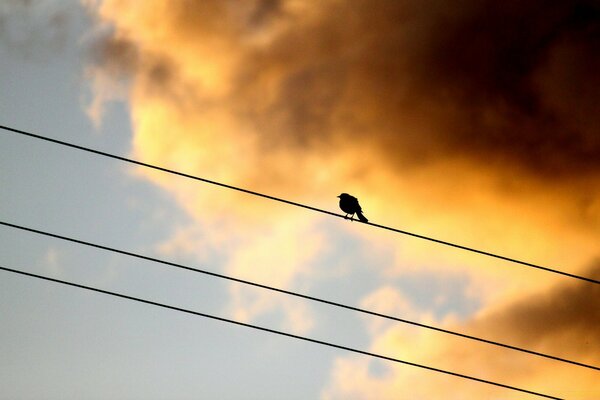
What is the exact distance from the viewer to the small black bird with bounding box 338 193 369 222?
23.8m

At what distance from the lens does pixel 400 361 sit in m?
13.1

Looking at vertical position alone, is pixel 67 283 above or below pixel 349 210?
below

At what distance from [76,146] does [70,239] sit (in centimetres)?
145

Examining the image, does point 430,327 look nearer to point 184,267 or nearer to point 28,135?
→ point 184,267

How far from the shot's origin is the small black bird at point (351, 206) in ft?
78.1

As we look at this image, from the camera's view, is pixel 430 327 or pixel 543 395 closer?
pixel 430 327

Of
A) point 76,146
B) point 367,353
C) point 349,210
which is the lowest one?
point 367,353

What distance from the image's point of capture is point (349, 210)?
23.9 metres

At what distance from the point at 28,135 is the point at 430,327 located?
719 centimetres

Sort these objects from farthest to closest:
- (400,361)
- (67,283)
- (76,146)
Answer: (400,361), (67,283), (76,146)

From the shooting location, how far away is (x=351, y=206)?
78.3 ft

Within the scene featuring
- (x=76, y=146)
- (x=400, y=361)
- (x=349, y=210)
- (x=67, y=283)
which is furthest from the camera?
(x=349, y=210)

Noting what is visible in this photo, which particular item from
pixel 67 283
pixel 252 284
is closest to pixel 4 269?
pixel 67 283

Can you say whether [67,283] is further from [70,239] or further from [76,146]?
[76,146]
